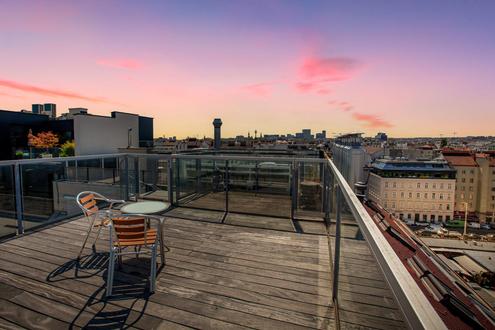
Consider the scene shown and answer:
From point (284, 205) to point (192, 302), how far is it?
3095mm

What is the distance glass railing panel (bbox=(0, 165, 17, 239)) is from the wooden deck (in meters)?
0.34

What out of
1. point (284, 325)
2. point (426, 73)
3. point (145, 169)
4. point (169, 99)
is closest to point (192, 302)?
point (284, 325)

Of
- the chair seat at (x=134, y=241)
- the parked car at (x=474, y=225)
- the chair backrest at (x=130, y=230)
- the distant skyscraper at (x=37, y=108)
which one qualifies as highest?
the distant skyscraper at (x=37, y=108)

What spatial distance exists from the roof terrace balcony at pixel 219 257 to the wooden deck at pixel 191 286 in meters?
0.01

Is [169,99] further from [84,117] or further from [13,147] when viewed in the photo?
[13,147]

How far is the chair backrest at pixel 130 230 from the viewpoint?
2.55 m

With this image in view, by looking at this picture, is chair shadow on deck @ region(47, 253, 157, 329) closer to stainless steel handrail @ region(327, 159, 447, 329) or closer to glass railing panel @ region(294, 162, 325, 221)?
stainless steel handrail @ region(327, 159, 447, 329)

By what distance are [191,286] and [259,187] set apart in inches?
122

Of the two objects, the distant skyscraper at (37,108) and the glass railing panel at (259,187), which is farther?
the distant skyscraper at (37,108)

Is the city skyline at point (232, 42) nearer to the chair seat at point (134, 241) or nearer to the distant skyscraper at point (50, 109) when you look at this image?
the chair seat at point (134, 241)

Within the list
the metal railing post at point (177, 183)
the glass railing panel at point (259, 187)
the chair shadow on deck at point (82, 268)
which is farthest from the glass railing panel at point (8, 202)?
the glass railing panel at point (259, 187)

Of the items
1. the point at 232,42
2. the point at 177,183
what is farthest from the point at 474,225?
the point at 177,183

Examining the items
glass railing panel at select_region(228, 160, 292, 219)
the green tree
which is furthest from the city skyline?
the green tree

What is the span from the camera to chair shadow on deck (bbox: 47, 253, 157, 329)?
6.86ft
